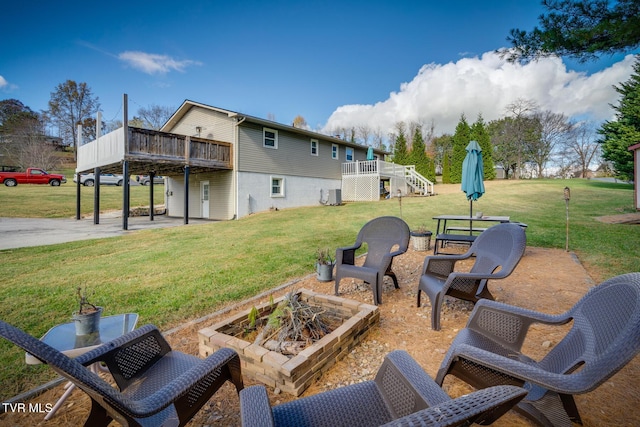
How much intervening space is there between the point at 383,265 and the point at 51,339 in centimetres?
337

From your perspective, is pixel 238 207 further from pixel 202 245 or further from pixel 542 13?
pixel 542 13

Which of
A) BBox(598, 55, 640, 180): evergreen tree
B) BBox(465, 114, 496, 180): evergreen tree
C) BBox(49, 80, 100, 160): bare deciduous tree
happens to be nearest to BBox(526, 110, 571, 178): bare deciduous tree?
BBox(465, 114, 496, 180): evergreen tree

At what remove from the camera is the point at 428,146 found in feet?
150

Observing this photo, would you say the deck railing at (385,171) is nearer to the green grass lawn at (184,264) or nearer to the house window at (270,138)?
the house window at (270,138)

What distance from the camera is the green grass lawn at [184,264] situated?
3650 millimetres

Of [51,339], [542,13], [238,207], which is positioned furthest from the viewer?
[238,207]

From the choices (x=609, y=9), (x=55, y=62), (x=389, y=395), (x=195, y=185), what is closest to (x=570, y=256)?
(x=609, y=9)

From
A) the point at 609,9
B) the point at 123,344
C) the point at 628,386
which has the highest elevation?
the point at 609,9

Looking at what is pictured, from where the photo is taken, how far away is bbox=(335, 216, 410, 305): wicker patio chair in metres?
3.76

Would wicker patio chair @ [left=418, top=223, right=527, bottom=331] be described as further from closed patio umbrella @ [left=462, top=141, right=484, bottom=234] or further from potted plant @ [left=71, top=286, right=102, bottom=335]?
closed patio umbrella @ [left=462, top=141, right=484, bottom=234]

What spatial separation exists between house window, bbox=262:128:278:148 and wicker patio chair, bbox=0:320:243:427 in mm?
14699

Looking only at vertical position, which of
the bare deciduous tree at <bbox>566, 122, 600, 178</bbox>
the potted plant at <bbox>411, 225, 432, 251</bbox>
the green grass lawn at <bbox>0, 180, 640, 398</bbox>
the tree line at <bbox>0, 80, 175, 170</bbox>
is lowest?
the green grass lawn at <bbox>0, 180, 640, 398</bbox>

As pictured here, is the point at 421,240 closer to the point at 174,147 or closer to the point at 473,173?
the point at 473,173

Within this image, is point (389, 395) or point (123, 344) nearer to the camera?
point (389, 395)
